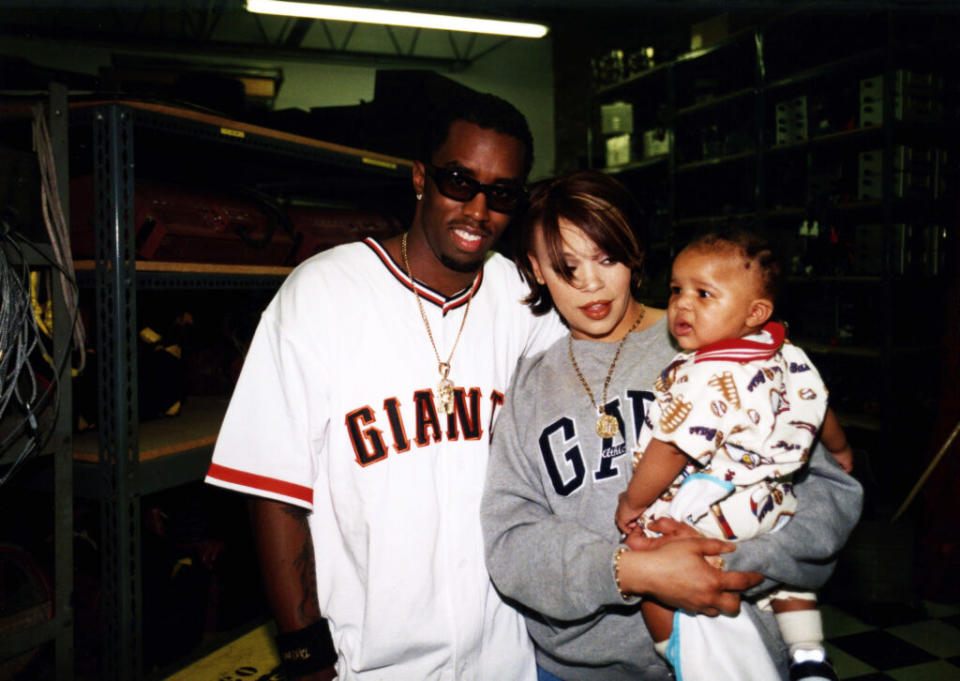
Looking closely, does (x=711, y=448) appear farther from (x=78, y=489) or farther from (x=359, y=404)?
(x=78, y=489)

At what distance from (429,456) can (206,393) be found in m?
2.37

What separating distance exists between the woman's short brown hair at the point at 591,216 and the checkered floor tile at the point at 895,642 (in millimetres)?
2751

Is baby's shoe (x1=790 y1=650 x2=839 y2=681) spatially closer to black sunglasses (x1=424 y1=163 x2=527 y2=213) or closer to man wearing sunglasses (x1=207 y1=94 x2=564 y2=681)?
man wearing sunglasses (x1=207 y1=94 x2=564 y2=681)

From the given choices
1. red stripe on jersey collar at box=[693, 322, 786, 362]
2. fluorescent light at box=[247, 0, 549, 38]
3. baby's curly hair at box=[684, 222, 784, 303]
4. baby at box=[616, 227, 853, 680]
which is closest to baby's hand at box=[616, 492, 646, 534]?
baby at box=[616, 227, 853, 680]

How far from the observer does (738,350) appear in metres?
1.45

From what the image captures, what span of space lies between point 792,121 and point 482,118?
477 centimetres

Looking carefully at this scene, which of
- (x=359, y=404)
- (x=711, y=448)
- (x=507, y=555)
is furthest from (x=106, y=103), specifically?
(x=711, y=448)

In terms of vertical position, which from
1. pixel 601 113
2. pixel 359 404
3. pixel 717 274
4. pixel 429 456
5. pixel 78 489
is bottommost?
pixel 78 489

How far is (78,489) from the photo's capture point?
7.34 ft

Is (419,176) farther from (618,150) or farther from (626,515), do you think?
(618,150)

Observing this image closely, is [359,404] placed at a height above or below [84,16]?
below

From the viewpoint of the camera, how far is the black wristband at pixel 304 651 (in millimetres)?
1530

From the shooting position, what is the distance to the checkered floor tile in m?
3.23

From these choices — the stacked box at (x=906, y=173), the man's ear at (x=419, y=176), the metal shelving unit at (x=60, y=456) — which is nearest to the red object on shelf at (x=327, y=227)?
the metal shelving unit at (x=60, y=456)
